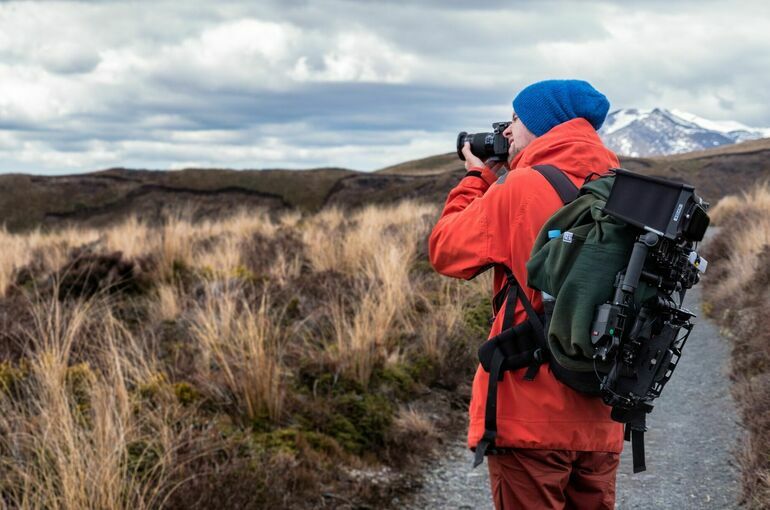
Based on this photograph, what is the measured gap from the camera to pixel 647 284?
7.07 feet

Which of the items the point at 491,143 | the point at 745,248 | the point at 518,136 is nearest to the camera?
the point at 518,136

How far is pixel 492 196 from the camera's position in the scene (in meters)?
2.43

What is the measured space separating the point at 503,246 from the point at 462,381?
13.9 ft

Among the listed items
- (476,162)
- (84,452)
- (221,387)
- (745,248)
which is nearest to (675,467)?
(221,387)

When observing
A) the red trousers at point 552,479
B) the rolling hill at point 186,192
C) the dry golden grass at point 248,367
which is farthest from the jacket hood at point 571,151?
the rolling hill at point 186,192

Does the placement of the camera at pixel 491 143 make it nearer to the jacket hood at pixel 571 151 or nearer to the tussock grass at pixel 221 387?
the jacket hood at pixel 571 151

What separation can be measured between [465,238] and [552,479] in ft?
2.63

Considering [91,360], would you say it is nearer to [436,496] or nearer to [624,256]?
[436,496]

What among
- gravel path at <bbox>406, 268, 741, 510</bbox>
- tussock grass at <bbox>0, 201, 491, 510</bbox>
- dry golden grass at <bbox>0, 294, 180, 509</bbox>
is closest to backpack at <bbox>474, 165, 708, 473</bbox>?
dry golden grass at <bbox>0, 294, 180, 509</bbox>

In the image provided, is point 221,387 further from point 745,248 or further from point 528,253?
point 745,248

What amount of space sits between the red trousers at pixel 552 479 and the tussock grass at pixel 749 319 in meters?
1.75

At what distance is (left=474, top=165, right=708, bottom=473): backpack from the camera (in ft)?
6.93

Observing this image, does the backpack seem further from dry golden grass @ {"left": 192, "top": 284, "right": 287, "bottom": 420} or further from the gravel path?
dry golden grass @ {"left": 192, "top": 284, "right": 287, "bottom": 420}

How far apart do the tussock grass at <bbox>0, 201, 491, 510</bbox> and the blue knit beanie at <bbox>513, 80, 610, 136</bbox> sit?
2250 millimetres
